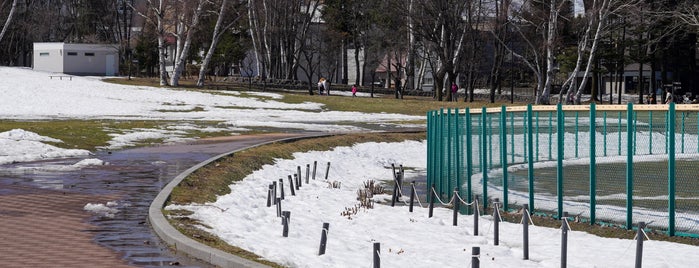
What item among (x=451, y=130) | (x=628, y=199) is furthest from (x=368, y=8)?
(x=628, y=199)

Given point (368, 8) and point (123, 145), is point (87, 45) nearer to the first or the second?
point (368, 8)

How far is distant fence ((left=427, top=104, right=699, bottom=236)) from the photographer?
15.3 meters

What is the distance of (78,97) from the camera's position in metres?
61.5

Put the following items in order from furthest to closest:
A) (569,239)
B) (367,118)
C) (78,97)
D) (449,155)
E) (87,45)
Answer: (87,45) → (78,97) → (367,118) → (449,155) → (569,239)

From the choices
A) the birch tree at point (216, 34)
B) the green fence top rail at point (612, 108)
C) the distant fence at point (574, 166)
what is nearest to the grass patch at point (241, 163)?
the distant fence at point (574, 166)

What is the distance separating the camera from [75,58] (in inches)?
3536

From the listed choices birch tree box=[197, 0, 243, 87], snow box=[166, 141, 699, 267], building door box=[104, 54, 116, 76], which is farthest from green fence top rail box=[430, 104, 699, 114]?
building door box=[104, 54, 116, 76]

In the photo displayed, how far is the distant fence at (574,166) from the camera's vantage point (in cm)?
1532

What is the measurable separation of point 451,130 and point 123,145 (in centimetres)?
1155

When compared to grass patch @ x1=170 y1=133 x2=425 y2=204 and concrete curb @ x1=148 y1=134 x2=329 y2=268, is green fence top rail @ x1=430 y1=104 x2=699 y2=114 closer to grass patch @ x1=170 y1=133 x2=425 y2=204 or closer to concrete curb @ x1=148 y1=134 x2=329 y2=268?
grass patch @ x1=170 y1=133 x2=425 y2=204

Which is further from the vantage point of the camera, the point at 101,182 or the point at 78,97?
Result: the point at 78,97

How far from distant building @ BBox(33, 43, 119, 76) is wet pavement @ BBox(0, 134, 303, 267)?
66059mm

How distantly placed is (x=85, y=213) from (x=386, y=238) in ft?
14.1

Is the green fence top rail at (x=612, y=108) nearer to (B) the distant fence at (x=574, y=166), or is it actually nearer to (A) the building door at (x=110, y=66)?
(B) the distant fence at (x=574, y=166)
